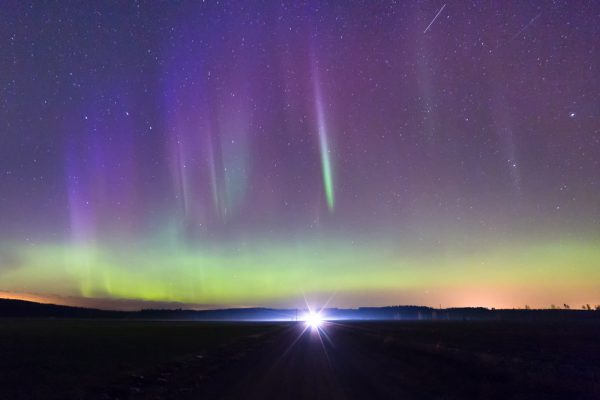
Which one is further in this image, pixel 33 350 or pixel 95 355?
pixel 33 350

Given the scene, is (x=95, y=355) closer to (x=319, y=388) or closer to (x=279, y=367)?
(x=279, y=367)

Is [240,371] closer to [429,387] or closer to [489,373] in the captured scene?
[429,387]

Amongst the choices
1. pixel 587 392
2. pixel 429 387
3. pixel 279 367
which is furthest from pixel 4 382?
pixel 587 392

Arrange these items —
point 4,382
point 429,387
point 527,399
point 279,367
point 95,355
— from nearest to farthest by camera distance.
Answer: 1. point 527,399
2. point 429,387
3. point 4,382
4. point 279,367
5. point 95,355

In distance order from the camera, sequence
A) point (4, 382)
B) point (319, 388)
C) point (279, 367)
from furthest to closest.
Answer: point (279, 367) → point (4, 382) → point (319, 388)

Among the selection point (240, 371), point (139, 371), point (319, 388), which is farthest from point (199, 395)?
point (139, 371)

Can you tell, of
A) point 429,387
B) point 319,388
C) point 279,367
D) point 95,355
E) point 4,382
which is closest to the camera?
point 319,388

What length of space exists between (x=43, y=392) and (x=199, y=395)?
8.21m

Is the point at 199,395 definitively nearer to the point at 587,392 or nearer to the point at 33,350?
the point at 587,392

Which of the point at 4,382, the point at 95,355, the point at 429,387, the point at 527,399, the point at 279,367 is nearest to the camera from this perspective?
the point at 527,399

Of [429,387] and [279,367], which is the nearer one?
[429,387]

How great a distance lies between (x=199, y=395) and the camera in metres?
14.8

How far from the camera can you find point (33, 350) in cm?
3744

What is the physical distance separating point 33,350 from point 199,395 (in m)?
31.1
